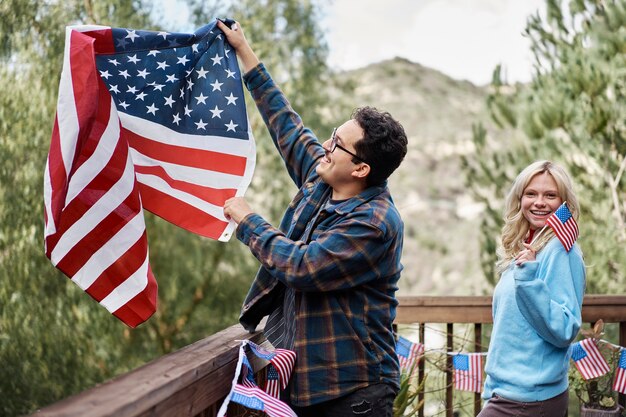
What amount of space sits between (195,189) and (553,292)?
1.19 m

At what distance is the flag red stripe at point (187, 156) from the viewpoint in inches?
99.8

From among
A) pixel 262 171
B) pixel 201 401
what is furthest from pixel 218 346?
pixel 262 171

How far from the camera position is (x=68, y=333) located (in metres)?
7.16

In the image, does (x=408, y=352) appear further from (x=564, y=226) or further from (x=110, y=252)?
(x=110, y=252)

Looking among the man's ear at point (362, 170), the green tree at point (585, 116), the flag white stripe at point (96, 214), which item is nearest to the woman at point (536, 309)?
the man's ear at point (362, 170)

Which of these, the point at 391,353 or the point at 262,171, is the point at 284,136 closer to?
the point at 391,353

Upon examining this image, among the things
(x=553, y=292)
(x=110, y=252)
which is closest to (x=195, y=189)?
(x=110, y=252)

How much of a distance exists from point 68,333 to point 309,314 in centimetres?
563

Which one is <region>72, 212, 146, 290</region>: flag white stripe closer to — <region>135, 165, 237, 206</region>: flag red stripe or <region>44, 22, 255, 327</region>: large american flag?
<region>44, 22, 255, 327</region>: large american flag

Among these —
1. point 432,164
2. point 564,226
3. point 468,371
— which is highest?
point 432,164

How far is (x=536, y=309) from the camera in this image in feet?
7.45

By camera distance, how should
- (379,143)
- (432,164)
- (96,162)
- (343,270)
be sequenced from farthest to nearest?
1. (432,164)
2. (96,162)
3. (379,143)
4. (343,270)

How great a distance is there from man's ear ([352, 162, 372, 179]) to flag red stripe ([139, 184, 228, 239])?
50cm

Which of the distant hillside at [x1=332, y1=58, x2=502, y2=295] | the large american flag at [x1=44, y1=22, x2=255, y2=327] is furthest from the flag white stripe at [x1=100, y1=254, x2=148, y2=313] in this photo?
the distant hillside at [x1=332, y1=58, x2=502, y2=295]
